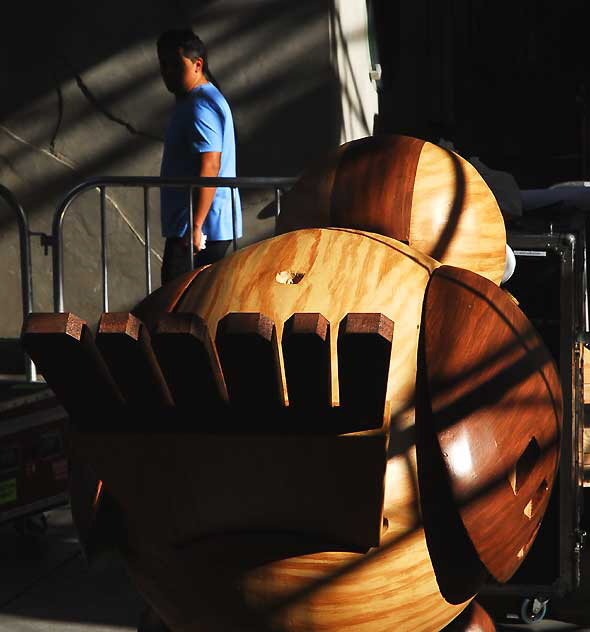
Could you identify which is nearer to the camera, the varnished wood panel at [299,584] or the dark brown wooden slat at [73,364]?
the dark brown wooden slat at [73,364]

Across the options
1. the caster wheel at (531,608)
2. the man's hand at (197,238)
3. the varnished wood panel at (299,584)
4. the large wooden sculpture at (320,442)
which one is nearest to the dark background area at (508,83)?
the man's hand at (197,238)

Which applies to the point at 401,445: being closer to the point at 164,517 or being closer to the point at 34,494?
the point at 164,517

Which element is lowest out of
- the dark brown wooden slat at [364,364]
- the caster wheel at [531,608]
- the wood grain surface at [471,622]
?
the caster wheel at [531,608]

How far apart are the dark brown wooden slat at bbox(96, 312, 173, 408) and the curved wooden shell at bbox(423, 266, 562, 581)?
429mm

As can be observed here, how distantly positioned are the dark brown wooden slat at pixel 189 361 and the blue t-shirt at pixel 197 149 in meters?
2.90

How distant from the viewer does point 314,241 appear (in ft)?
5.62

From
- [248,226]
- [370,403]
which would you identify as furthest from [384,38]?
[370,403]

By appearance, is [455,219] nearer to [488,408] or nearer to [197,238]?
[488,408]

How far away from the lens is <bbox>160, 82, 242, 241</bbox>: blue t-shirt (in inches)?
166

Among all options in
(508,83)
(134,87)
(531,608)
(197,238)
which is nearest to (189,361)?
(531,608)

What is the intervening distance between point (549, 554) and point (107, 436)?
191 cm

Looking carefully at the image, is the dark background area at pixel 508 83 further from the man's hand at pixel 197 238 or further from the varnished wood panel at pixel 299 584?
the varnished wood panel at pixel 299 584

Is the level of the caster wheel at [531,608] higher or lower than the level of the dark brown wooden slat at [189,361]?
lower

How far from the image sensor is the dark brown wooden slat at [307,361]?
1324 millimetres
